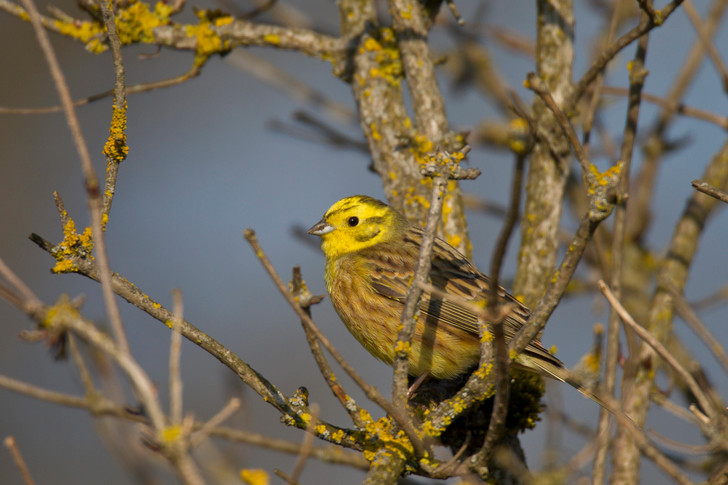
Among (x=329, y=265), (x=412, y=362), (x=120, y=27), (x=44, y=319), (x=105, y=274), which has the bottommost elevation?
(x=44, y=319)

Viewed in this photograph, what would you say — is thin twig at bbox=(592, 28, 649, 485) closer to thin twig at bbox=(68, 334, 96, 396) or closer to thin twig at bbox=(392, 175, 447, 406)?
thin twig at bbox=(392, 175, 447, 406)

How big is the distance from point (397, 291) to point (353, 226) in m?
0.64

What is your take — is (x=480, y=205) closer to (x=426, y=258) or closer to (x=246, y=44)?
(x=246, y=44)

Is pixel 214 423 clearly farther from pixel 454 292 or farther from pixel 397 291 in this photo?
pixel 397 291

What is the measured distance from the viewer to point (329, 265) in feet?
14.6

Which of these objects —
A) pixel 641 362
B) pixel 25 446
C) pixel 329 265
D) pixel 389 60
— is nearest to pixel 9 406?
pixel 25 446

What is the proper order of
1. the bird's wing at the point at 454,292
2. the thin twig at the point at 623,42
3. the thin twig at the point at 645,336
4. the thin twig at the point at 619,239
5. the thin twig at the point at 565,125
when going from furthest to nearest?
the bird's wing at the point at 454,292 < the thin twig at the point at 623,42 < the thin twig at the point at 619,239 < the thin twig at the point at 565,125 < the thin twig at the point at 645,336

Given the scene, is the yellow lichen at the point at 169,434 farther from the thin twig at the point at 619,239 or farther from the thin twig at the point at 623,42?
the thin twig at the point at 623,42

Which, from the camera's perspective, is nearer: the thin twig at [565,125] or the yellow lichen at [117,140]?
the thin twig at [565,125]

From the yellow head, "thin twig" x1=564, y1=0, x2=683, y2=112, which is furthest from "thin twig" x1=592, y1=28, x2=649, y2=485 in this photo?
the yellow head

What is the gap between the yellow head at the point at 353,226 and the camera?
428cm

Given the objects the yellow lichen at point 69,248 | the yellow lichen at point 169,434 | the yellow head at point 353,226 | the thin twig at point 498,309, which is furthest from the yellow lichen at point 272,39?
the yellow lichen at point 169,434

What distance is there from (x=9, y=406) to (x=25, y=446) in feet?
1.37

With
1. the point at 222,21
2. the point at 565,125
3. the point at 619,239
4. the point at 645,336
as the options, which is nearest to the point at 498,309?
the point at 645,336
